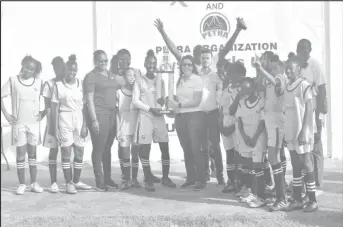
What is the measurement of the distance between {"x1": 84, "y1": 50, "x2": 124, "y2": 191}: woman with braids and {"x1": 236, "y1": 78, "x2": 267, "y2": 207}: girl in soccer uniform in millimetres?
1836

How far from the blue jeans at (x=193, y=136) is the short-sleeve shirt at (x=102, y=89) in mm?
920

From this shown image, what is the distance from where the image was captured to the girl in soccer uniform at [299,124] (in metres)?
5.72

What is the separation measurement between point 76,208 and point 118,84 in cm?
185

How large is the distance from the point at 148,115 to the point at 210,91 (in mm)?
891

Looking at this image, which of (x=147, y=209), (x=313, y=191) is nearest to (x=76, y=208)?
(x=147, y=209)

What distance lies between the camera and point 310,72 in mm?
6695

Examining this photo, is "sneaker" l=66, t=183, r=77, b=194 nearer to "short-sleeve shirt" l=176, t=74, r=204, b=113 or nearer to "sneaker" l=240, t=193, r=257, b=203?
"short-sleeve shirt" l=176, t=74, r=204, b=113

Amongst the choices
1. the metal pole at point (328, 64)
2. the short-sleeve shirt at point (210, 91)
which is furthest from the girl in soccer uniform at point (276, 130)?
the metal pole at point (328, 64)

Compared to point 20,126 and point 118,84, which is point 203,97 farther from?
point 20,126

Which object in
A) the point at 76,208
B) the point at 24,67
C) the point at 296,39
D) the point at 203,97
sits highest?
the point at 296,39

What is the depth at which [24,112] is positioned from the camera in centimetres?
729

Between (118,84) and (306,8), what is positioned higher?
(306,8)

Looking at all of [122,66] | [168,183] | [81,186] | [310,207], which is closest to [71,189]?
[81,186]

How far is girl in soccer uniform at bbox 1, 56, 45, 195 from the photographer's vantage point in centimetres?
728
